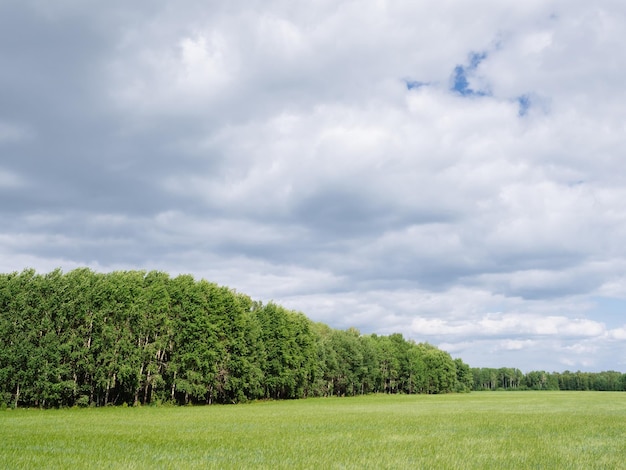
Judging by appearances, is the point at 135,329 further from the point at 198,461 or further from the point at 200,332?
the point at 198,461

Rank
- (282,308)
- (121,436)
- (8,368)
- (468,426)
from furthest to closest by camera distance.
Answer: (282,308) < (8,368) < (468,426) < (121,436)

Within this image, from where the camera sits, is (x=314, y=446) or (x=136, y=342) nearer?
(x=314, y=446)

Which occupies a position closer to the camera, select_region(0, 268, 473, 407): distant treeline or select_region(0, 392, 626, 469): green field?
select_region(0, 392, 626, 469): green field

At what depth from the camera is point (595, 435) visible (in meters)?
29.8

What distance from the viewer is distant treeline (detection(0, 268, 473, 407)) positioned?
59.2 metres

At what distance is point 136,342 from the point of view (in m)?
69.9

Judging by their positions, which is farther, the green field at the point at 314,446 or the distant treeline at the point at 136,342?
the distant treeline at the point at 136,342

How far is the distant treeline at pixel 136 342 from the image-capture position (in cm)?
5925

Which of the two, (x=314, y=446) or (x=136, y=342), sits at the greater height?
(x=136, y=342)

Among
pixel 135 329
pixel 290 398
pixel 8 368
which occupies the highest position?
pixel 135 329

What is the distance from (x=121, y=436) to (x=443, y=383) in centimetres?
16439

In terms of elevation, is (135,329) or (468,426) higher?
(135,329)

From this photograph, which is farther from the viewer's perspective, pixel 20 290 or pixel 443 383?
pixel 443 383

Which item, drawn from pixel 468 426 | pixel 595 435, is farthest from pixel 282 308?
pixel 595 435
